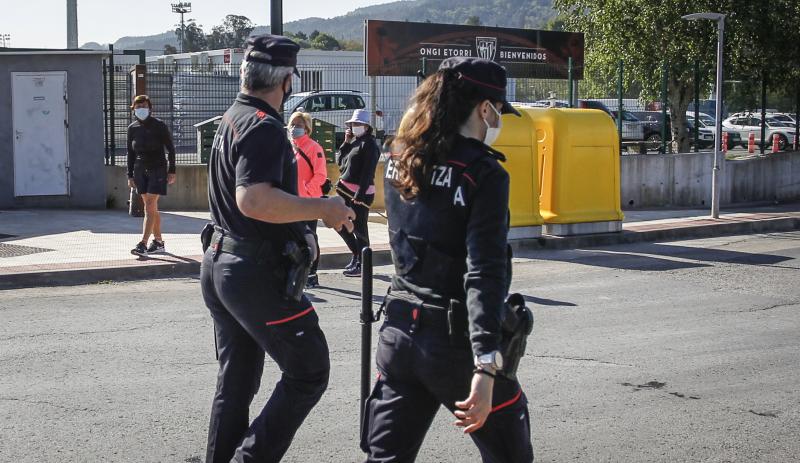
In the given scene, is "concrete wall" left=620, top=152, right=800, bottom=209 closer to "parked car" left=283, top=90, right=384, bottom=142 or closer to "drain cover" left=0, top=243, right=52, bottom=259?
"parked car" left=283, top=90, right=384, bottom=142

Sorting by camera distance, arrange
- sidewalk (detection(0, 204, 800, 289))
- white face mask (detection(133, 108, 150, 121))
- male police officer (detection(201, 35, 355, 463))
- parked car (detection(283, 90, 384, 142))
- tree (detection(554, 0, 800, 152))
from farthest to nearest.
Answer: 1. parked car (detection(283, 90, 384, 142))
2. tree (detection(554, 0, 800, 152))
3. white face mask (detection(133, 108, 150, 121))
4. sidewalk (detection(0, 204, 800, 289))
5. male police officer (detection(201, 35, 355, 463))

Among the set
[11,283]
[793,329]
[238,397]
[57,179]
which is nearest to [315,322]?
[238,397]

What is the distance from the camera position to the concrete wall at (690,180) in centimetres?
1914

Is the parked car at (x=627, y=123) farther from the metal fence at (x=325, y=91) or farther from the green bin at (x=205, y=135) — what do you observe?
the green bin at (x=205, y=135)

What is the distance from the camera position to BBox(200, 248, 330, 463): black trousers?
413 cm

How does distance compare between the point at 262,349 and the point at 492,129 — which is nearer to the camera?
the point at 492,129

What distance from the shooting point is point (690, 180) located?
19.6 m

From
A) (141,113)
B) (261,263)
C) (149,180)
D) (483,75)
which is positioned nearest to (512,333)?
(483,75)

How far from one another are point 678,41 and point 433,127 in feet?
61.2

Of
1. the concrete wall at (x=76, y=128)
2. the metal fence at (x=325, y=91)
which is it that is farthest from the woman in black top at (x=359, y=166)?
the concrete wall at (x=76, y=128)

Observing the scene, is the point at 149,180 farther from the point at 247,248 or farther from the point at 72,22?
the point at 72,22

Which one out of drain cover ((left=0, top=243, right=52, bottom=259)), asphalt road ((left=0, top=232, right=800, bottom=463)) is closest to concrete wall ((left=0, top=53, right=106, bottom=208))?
drain cover ((left=0, top=243, right=52, bottom=259))

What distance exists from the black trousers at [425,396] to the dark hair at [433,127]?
0.47 metres

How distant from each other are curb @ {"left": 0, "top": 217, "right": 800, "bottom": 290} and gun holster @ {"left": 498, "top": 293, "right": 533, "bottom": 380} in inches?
313
